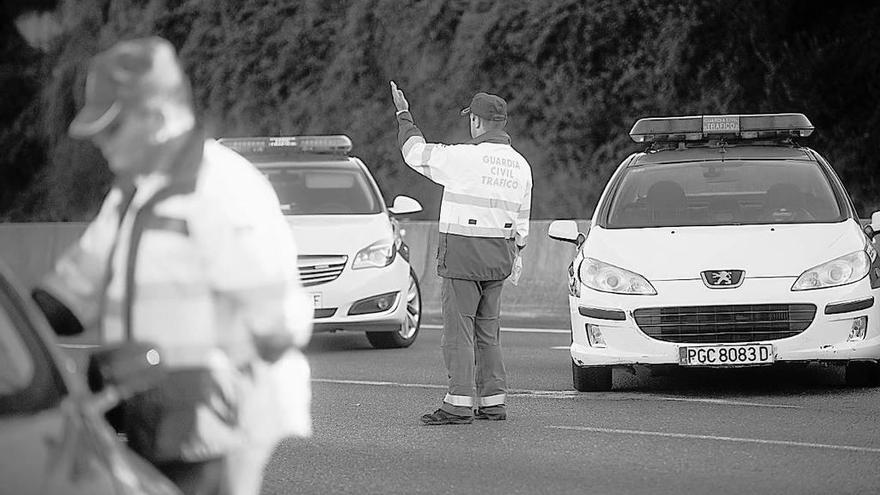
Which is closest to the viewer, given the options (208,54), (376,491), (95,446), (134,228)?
(95,446)

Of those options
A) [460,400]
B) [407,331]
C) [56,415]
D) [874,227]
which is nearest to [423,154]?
[460,400]

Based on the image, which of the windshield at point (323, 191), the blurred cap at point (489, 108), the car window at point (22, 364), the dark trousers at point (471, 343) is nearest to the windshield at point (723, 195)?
the dark trousers at point (471, 343)

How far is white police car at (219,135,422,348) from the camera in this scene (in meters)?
14.8

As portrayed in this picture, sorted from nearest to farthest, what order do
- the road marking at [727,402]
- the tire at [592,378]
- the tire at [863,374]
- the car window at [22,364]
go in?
1. the car window at [22,364]
2. the road marking at [727,402]
3. the tire at [863,374]
4. the tire at [592,378]

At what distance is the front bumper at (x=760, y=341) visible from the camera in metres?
11.0

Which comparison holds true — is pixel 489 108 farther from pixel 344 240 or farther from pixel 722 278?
pixel 344 240

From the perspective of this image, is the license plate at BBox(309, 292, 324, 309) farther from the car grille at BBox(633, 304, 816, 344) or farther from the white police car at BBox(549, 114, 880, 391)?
the car grille at BBox(633, 304, 816, 344)

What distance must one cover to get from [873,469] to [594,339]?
3.04 metres

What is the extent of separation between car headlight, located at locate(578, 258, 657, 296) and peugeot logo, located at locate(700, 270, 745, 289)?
330 mm

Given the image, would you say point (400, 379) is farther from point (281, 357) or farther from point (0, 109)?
point (0, 109)

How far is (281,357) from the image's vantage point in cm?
419

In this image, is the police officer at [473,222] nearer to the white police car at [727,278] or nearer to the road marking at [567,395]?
the white police car at [727,278]

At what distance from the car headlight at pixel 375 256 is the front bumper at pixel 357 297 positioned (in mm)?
41

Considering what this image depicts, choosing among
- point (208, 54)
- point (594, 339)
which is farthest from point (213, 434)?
point (208, 54)
